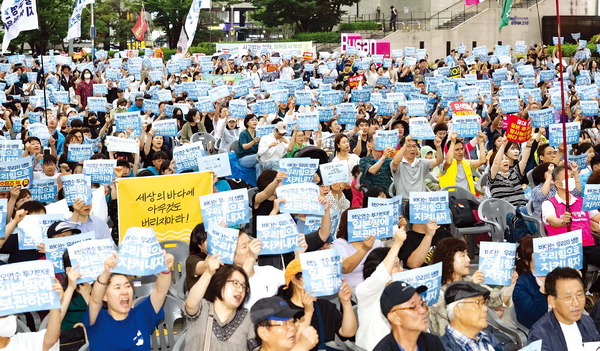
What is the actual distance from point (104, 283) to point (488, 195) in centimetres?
626

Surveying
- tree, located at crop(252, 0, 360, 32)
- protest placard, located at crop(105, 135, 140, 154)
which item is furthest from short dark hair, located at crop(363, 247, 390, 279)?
tree, located at crop(252, 0, 360, 32)

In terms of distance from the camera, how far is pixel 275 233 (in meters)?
7.53

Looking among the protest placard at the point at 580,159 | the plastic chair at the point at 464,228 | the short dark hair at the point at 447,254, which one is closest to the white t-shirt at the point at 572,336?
the short dark hair at the point at 447,254

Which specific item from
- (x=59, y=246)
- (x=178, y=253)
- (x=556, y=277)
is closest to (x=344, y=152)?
(x=178, y=253)

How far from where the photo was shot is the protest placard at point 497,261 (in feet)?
23.5

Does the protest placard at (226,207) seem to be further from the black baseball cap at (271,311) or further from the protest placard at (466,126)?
the protest placard at (466,126)

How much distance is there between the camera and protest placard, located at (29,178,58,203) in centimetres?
1058

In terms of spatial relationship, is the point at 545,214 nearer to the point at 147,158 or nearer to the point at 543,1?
Result: the point at 147,158

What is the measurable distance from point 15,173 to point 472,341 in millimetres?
6246

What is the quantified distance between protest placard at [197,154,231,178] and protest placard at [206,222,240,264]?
362 centimetres

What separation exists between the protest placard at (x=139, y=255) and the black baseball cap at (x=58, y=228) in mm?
1720

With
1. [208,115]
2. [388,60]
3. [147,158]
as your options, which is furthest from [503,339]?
[388,60]

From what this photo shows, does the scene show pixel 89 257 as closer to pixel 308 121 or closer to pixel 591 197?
pixel 591 197

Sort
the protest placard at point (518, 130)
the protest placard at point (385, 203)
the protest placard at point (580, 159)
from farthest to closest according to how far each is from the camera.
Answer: the protest placard at point (518, 130) < the protest placard at point (580, 159) < the protest placard at point (385, 203)
